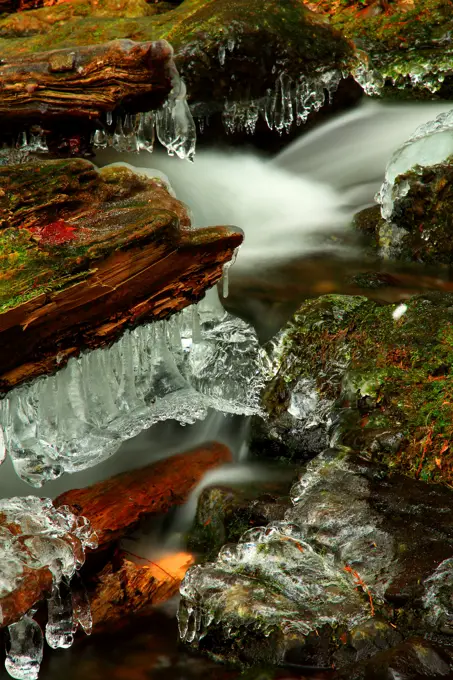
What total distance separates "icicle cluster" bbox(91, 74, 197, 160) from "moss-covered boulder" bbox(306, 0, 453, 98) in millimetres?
2363

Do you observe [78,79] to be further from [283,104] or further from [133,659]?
[133,659]

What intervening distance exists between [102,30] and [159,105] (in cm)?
290

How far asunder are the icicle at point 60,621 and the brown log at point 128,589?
0.50 feet

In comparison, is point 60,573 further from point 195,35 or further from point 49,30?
point 49,30

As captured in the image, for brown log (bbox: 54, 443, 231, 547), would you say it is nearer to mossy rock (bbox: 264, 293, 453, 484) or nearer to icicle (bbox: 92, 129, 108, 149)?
mossy rock (bbox: 264, 293, 453, 484)

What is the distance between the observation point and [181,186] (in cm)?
740

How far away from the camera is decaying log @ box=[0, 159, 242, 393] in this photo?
364 cm

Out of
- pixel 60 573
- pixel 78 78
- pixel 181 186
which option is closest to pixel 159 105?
pixel 78 78

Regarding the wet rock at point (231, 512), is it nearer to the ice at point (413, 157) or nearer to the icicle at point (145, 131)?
the ice at point (413, 157)

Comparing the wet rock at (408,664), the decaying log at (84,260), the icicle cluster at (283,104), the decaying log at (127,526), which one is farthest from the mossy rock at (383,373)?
the icicle cluster at (283,104)

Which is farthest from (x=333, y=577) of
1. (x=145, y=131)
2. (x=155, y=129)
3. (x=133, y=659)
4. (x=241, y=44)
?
(x=241, y=44)

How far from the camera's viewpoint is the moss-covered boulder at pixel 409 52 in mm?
8258

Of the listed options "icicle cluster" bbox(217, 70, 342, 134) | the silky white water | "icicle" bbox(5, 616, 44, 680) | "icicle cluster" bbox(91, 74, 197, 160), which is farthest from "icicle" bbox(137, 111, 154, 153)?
"icicle" bbox(5, 616, 44, 680)

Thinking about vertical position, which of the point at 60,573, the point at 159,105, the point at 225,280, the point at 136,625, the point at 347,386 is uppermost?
the point at 159,105
